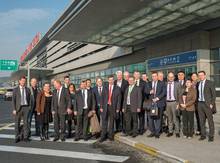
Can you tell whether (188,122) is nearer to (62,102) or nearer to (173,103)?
(173,103)

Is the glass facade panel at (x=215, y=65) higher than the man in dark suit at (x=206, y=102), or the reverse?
the glass facade panel at (x=215, y=65)

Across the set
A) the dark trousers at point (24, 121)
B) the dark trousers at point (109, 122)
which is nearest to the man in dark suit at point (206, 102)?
the dark trousers at point (109, 122)

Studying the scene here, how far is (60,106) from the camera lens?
33.2ft

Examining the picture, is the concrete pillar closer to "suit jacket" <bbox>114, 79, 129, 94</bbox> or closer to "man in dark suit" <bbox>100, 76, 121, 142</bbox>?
"suit jacket" <bbox>114, 79, 129, 94</bbox>

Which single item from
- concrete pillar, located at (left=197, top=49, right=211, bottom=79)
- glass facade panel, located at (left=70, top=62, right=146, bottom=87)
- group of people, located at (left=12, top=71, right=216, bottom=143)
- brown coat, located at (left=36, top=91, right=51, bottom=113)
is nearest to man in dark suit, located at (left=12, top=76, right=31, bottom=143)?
group of people, located at (left=12, top=71, right=216, bottom=143)

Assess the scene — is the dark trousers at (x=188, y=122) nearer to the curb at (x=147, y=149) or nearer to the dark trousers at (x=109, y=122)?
the curb at (x=147, y=149)

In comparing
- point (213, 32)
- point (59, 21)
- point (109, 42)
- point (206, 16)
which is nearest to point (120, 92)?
point (206, 16)

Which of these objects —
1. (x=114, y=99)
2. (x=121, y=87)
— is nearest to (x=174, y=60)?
(x=121, y=87)

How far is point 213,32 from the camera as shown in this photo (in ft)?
72.1

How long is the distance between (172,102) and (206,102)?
112 cm

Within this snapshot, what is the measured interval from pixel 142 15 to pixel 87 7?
135 inches

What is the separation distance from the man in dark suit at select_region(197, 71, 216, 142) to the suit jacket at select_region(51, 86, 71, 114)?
12.5ft

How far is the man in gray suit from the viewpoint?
9805 millimetres

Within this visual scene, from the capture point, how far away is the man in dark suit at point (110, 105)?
33.0 feet
